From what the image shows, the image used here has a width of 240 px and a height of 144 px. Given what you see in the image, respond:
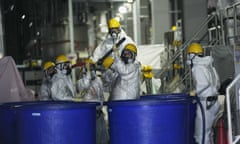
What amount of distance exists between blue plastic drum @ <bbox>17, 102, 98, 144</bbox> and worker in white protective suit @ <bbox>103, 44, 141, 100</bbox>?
0.99 m

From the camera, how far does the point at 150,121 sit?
421 centimetres

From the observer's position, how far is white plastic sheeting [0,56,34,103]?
21.1ft

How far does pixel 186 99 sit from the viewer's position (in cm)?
443

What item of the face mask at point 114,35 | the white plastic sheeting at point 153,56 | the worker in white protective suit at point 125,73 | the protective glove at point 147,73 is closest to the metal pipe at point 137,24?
the white plastic sheeting at point 153,56

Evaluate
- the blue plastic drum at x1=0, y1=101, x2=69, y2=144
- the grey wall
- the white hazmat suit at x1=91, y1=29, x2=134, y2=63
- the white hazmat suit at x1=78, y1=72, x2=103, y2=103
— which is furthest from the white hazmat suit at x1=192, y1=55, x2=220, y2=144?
the grey wall

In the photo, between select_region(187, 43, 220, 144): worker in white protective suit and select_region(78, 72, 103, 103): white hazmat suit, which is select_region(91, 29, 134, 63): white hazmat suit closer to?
select_region(78, 72, 103, 103): white hazmat suit

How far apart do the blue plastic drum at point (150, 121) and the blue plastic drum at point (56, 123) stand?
34 cm

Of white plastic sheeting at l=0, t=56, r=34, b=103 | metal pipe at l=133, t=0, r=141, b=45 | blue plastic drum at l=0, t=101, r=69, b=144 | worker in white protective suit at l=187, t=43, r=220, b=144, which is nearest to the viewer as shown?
blue plastic drum at l=0, t=101, r=69, b=144

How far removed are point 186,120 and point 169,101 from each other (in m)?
0.34

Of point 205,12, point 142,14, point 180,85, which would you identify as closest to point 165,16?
point 142,14

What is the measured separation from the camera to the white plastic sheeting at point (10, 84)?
A: 6438mm

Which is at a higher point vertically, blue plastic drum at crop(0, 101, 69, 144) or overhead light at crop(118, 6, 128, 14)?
overhead light at crop(118, 6, 128, 14)

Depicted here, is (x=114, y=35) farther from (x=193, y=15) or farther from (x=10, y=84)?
(x=193, y=15)

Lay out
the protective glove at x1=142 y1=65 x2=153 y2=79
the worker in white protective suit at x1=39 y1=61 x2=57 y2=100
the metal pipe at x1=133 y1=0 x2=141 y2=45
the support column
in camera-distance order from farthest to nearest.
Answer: the metal pipe at x1=133 y1=0 x2=141 y2=45, the support column, the protective glove at x1=142 y1=65 x2=153 y2=79, the worker in white protective suit at x1=39 y1=61 x2=57 y2=100
